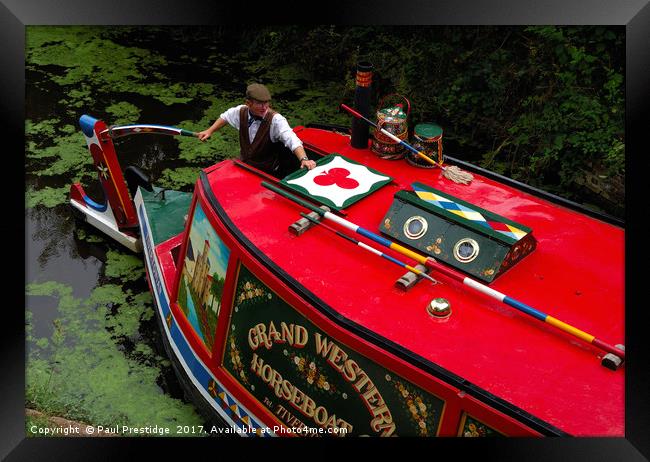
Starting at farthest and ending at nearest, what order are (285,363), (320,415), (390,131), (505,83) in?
(505,83)
(390,131)
(285,363)
(320,415)

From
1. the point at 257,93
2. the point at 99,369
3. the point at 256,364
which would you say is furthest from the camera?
the point at 99,369

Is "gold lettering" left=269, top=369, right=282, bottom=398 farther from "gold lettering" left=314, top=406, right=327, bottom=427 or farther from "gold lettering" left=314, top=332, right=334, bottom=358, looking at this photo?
"gold lettering" left=314, top=332, right=334, bottom=358

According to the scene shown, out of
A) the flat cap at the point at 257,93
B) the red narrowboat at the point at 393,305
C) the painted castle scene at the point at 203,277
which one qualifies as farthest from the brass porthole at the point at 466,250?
the flat cap at the point at 257,93

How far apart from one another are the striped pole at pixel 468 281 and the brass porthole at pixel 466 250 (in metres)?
0.12

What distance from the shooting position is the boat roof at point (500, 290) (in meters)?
3.12

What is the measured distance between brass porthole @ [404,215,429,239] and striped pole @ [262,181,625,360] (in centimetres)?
16

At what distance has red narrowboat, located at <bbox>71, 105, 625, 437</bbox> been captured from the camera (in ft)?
10.4

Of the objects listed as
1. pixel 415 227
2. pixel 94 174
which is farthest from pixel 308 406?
pixel 94 174

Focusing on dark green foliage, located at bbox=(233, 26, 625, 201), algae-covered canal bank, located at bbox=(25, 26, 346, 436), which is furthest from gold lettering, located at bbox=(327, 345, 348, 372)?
dark green foliage, located at bbox=(233, 26, 625, 201)

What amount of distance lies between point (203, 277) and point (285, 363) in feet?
3.42

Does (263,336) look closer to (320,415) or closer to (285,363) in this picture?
(285,363)

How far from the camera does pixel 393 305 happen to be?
3.64 metres

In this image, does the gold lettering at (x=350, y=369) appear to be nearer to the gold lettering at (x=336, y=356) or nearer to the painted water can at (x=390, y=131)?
the gold lettering at (x=336, y=356)

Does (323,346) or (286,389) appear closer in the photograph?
(323,346)
